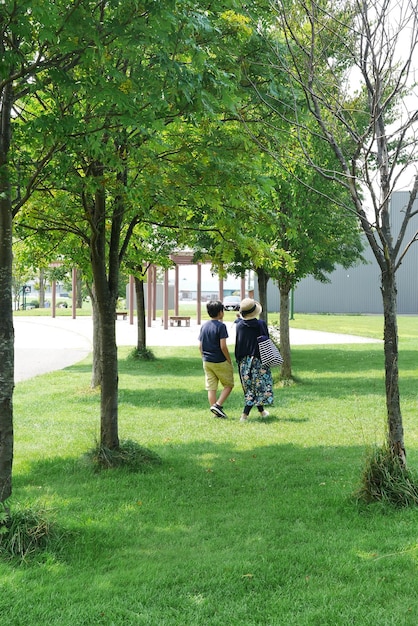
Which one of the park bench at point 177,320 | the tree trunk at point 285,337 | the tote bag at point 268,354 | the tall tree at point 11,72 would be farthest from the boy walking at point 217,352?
the park bench at point 177,320

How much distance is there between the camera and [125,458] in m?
6.79

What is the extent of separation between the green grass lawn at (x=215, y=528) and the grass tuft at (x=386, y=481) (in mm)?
119

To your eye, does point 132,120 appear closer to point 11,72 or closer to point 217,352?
point 11,72

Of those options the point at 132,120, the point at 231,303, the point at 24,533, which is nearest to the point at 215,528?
the point at 24,533

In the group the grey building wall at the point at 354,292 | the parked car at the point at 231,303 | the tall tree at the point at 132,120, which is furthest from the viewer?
the grey building wall at the point at 354,292

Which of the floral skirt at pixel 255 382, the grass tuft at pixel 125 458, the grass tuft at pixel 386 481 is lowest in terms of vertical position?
the grass tuft at pixel 125 458

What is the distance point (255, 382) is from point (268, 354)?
0.48 meters

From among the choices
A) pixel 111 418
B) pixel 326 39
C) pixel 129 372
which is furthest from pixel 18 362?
pixel 326 39

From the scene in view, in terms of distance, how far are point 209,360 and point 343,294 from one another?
52074 millimetres

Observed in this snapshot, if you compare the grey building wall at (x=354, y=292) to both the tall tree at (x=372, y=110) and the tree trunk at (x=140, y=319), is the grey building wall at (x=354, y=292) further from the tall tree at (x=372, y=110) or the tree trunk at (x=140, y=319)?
the tall tree at (x=372, y=110)

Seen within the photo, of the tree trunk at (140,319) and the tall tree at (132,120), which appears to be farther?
the tree trunk at (140,319)

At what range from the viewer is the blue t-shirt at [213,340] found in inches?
371

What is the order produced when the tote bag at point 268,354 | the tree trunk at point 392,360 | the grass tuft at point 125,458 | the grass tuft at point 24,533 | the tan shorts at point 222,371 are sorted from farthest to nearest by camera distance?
the tan shorts at point 222,371
the tote bag at point 268,354
the grass tuft at point 125,458
the tree trunk at point 392,360
the grass tuft at point 24,533

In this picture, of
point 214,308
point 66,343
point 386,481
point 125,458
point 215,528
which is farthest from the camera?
point 66,343
